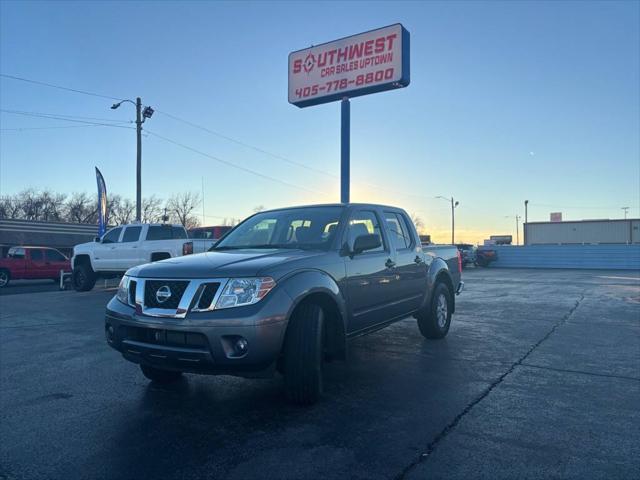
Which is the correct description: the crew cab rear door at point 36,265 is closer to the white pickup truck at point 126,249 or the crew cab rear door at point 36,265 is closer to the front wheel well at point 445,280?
the white pickup truck at point 126,249

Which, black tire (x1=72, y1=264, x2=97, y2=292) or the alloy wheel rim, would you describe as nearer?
the alloy wheel rim

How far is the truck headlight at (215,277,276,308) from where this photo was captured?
3.87 m

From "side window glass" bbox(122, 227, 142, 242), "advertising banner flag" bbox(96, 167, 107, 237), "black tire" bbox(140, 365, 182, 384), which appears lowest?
"black tire" bbox(140, 365, 182, 384)

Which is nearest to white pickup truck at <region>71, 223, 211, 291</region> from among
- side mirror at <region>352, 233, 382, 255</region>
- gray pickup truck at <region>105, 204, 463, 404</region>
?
gray pickup truck at <region>105, 204, 463, 404</region>

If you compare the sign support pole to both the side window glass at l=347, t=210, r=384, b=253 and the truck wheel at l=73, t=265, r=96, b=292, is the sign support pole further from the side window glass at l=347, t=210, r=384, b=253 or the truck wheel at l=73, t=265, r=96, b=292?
the side window glass at l=347, t=210, r=384, b=253

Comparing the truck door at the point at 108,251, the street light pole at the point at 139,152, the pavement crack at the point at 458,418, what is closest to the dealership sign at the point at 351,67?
the truck door at the point at 108,251

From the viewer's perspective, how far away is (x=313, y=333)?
413 centimetres

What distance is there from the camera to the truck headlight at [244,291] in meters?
3.87

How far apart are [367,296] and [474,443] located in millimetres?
2038

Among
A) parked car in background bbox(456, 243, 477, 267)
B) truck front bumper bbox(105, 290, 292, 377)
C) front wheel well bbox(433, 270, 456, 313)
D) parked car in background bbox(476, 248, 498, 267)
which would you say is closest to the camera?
truck front bumper bbox(105, 290, 292, 377)

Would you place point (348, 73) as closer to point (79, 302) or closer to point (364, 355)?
point (79, 302)

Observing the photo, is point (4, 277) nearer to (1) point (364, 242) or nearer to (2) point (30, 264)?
(2) point (30, 264)

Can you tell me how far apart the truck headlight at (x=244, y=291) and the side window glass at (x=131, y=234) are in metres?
11.3

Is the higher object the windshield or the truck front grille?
the windshield
